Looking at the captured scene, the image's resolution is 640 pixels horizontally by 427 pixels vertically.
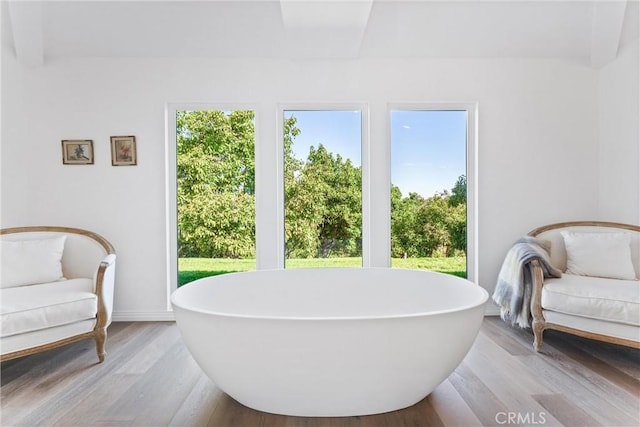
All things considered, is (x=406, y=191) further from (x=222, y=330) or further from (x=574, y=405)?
(x=222, y=330)

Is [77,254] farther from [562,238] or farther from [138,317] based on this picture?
[562,238]

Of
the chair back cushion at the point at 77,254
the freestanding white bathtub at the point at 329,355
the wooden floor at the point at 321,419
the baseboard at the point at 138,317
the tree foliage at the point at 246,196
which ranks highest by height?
the tree foliage at the point at 246,196

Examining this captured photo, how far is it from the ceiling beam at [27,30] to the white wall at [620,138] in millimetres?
4716

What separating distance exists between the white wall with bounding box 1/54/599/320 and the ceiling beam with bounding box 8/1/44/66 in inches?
4.2

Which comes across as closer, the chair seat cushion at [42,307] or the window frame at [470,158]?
the chair seat cushion at [42,307]

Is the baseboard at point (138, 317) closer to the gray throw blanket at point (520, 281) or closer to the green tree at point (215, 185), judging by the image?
the green tree at point (215, 185)

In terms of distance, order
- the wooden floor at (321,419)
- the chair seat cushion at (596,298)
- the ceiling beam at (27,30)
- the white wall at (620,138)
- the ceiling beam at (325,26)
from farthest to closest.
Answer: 1. the white wall at (620,138)
2. the ceiling beam at (27,30)
3. the ceiling beam at (325,26)
4. the chair seat cushion at (596,298)
5. the wooden floor at (321,419)

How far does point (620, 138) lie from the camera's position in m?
3.29

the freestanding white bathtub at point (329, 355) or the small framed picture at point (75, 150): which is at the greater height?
the small framed picture at point (75, 150)

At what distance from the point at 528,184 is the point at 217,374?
3.06 m

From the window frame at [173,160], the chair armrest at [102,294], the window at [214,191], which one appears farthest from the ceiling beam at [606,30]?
the chair armrest at [102,294]

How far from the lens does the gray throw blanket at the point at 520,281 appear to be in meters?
2.72

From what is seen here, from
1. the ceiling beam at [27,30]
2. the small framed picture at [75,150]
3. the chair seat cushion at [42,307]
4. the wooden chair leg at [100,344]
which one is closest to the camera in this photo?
the chair seat cushion at [42,307]

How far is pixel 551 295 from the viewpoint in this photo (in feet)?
8.54
